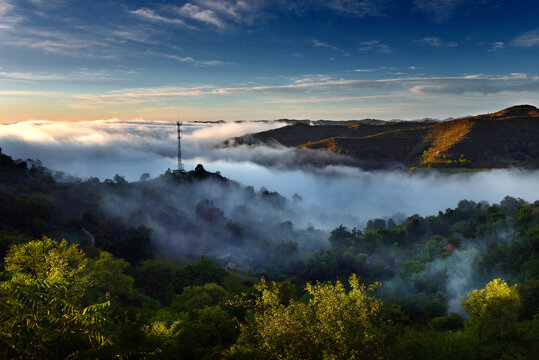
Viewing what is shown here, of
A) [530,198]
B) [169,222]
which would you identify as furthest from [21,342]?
[530,198]

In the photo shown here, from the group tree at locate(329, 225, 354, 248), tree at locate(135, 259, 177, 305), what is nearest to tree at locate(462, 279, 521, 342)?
tree at locate(135, 259, 177, 305)

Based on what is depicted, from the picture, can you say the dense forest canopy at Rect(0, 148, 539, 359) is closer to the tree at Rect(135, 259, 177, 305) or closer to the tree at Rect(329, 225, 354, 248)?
the tree at Rect(135, 259, 177, 305)

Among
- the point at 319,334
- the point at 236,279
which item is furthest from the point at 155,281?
the point at 319,334

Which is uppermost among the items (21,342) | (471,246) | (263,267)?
(21,342)

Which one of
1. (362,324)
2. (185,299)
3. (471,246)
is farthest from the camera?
(471,246)

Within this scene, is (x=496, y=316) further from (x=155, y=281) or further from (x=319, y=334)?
(x=155, y=281)

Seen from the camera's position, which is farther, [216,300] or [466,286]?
[466,286]

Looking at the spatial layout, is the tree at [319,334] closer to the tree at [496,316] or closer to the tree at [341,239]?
the tree at [496,316]

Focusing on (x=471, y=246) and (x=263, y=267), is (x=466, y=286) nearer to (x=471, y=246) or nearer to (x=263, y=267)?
(x=471, y=246)

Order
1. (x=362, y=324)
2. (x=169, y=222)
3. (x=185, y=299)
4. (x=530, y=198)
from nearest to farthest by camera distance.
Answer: (x=362, y=324) < (x=185, y=299) < (x=169, y=222) < (x=530, y=198)
